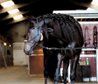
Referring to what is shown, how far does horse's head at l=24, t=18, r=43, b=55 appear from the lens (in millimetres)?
2590

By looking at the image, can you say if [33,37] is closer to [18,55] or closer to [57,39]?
[57,39]

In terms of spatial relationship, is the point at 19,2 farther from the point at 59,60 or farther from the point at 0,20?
the point at 59,60

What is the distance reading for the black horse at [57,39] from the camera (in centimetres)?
266

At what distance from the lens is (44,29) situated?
2748 millimetres

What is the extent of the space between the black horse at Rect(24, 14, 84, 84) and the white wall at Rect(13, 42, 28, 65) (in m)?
16.2

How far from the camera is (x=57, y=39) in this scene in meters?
2.83

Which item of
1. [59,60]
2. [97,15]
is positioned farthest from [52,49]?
[97,15]

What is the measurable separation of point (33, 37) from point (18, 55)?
55.6 feet

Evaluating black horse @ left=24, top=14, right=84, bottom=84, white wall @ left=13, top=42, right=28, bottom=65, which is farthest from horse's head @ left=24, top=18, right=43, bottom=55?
white wall @ left=13, top=42, right=28, bottom=65

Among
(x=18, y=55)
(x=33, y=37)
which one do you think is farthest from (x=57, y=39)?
(x=18, y=55)

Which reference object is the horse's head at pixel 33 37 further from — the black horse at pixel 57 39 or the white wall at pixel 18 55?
the white wall at pixel 18 55

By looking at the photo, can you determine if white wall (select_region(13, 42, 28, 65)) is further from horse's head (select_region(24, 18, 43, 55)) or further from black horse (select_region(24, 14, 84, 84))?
horse's head (select_region(24, 18, 43, 55))

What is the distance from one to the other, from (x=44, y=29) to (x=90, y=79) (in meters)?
5.08

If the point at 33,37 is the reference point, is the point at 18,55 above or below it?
below
